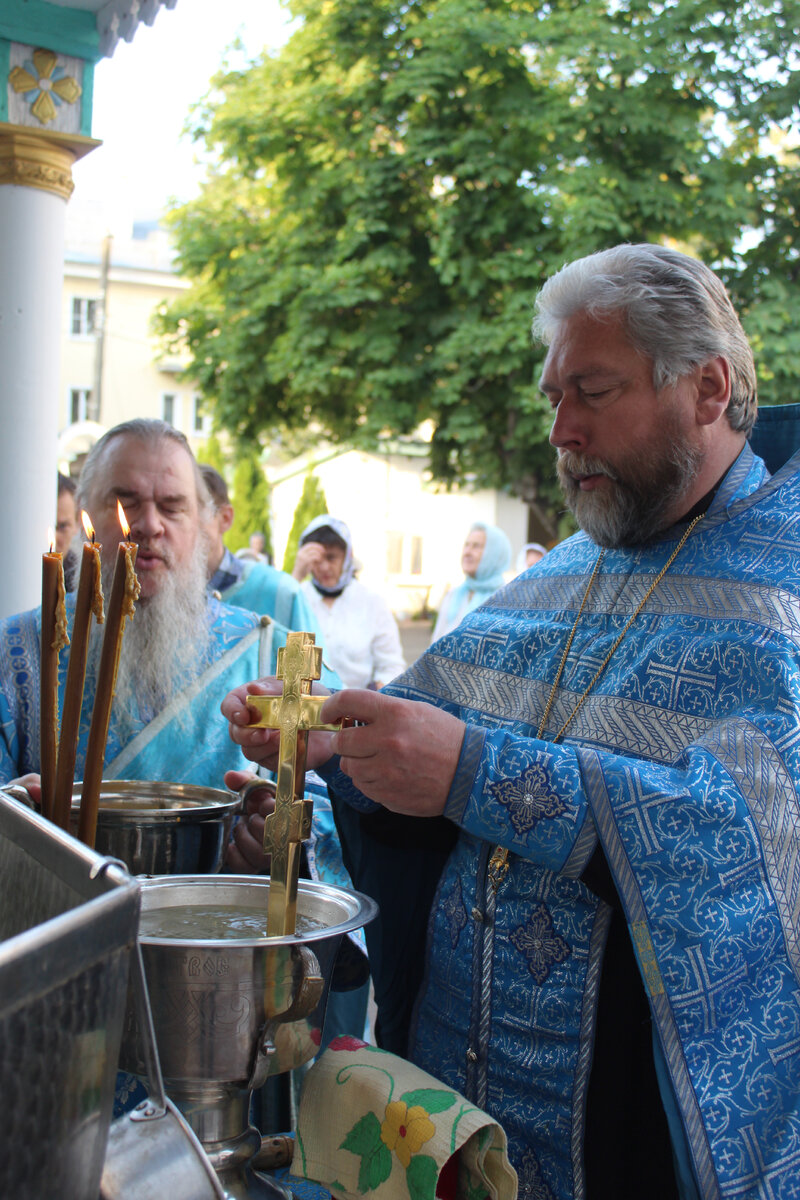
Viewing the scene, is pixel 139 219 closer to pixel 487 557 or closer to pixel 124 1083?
pixel 487 557

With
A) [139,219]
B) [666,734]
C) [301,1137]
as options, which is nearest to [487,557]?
[666,734]

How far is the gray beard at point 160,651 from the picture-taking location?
252cm

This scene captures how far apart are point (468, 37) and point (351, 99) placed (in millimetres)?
1718

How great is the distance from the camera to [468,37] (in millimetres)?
12352

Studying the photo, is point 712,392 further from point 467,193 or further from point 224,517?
point 467,193

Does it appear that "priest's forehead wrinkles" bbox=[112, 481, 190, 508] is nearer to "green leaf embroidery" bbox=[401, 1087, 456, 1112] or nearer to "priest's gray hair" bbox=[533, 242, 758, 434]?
"priest's gray hair" bbox=[533, 242, 758, 434]

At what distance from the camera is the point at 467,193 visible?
42.5ft

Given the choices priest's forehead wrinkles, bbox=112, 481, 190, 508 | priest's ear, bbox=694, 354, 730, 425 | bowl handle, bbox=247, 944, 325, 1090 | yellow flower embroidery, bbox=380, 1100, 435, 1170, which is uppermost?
priest's ear, bbox=694, 354, 730, 425

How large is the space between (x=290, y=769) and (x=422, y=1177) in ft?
1.61

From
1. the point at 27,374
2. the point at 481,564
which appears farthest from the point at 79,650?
the point at 481,564

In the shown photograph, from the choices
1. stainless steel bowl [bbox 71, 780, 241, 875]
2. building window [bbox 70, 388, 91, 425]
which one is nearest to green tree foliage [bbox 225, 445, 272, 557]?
building window [bbox 70, 388, 91, 425]

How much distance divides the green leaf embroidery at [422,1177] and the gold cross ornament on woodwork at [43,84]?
12.8 ft

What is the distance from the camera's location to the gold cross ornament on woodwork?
13.1 feet

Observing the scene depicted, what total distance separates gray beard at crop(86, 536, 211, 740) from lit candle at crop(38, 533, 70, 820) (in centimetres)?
128
